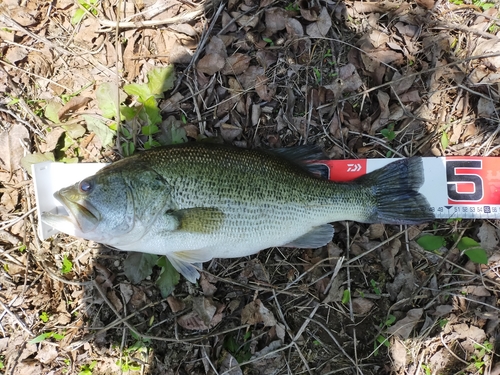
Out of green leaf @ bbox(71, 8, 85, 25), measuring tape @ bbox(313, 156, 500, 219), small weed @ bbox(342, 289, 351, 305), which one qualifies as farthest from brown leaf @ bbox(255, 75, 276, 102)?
small weed @ bbox(342, 289, 351, 305)

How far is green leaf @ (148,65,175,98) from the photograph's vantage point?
358 cm

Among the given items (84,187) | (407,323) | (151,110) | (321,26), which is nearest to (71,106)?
(151,110)

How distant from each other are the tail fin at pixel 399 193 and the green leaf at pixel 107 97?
248 cm

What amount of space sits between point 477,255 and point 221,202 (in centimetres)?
244

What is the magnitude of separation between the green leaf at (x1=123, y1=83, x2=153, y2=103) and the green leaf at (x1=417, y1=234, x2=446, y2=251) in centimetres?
298

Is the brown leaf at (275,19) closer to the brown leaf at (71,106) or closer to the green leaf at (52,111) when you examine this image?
the brown leaf at (71,106)

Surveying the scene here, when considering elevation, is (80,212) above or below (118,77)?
below

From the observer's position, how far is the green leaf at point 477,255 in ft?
11.3

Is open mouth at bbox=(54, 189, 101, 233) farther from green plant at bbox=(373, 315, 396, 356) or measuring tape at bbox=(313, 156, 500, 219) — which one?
green plant at bbox=(373, 315, 396, 356)

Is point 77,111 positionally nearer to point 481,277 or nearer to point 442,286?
point 442,286

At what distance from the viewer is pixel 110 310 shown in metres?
3.62

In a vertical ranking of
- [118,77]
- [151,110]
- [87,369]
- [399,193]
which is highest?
[118,77]

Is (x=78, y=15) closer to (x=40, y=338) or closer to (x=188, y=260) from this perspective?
(x=188, y=260)

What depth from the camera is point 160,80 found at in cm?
358
